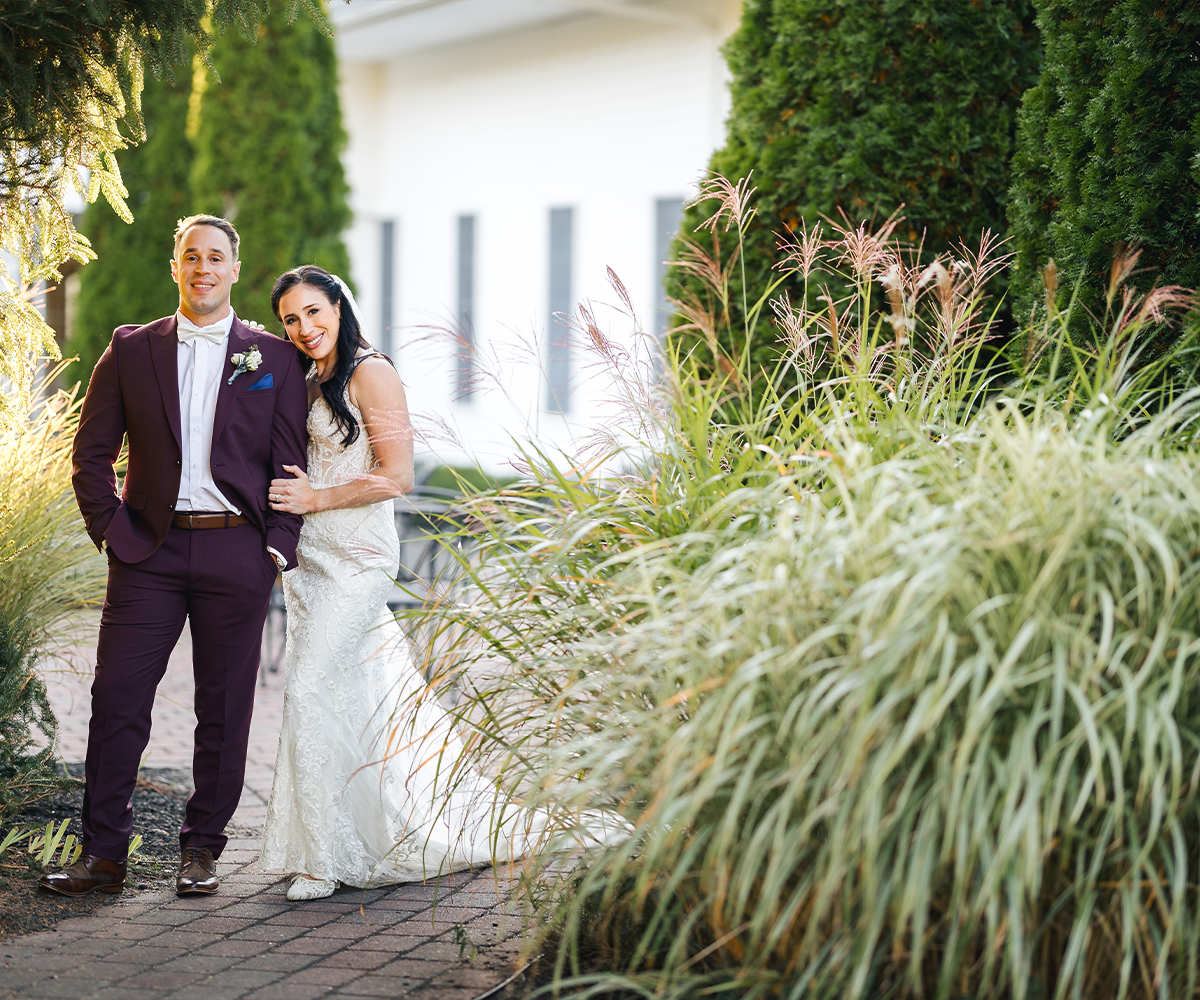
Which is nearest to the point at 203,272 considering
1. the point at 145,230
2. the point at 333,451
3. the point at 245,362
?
the point at 245,362

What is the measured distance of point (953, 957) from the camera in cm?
218

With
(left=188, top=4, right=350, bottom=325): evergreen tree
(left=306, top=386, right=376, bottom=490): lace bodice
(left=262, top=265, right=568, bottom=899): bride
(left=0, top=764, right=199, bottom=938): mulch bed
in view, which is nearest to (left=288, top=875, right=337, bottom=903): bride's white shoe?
(left=262, top=265, right=568, bottom=899): bride

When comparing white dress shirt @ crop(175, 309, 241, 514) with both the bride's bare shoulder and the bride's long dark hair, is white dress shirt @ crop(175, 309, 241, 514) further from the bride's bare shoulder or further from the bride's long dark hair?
the bride's bare shoulder

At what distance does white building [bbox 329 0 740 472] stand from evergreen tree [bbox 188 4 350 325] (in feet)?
3.96

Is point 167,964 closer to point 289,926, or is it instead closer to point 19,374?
point 289,926

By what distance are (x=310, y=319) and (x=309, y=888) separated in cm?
177

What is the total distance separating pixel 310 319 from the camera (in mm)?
4023

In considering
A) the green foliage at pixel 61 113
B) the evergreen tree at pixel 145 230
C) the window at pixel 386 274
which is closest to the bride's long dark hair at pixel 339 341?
the green foliage at pixel 61 113

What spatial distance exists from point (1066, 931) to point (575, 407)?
10.8 m

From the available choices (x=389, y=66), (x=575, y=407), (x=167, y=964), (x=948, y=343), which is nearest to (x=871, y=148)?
(x=948, y=343)

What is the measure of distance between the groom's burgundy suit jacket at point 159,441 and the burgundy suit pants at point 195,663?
0.08 metres

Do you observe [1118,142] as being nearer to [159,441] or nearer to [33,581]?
[159,441]

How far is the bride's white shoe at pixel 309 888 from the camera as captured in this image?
3.77 m

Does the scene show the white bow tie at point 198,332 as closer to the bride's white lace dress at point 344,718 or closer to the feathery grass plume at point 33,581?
the bride's white lace dress at point 344,718
